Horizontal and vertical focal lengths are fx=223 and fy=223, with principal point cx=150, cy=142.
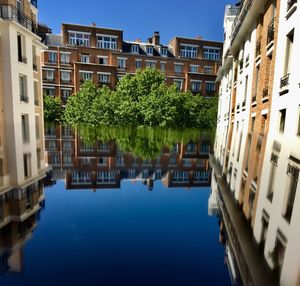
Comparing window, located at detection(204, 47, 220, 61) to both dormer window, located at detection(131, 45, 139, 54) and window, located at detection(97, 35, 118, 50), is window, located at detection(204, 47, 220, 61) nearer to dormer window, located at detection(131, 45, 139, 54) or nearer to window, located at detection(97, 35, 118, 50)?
dormer window, located at detection(131, 45, 139, 54)

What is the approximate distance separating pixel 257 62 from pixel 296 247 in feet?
34.5

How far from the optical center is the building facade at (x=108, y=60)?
38469 mm

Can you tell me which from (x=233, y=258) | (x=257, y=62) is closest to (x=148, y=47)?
(x=257, y=62)

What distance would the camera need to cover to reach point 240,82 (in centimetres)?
1653

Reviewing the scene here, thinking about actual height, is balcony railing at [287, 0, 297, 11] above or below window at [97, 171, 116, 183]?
above

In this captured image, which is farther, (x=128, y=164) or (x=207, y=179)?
(x=128, y=164)

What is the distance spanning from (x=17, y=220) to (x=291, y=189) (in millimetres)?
8287

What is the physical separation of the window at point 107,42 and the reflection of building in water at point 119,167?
27.2 m

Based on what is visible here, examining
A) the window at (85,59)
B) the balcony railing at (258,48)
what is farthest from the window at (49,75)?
the balcony railing at (258,48)

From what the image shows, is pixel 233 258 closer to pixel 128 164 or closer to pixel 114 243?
pixel 114 243

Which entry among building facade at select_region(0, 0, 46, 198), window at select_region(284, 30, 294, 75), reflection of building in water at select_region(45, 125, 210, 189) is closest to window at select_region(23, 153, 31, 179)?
building facade at select_region(0, 0, 46, 198)

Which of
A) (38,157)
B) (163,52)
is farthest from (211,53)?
(38,157)

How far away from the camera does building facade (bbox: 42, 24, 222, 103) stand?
3847cm

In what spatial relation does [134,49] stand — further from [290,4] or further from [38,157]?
[290,4]
